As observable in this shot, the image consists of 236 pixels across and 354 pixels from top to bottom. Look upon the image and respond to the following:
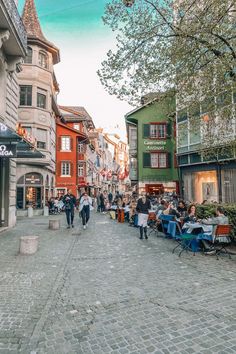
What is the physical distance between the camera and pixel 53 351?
347 centimetres

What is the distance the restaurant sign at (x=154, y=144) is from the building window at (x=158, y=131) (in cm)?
61

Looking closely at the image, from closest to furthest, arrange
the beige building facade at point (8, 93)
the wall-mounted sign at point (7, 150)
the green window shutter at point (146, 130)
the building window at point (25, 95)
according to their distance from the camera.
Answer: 1. the wall-mounted sign at point (7, 150)
2. the beige building facade at point (8, 93)
3. the building window at point (25, 95)
4. the green window shutter at point (146, 130)

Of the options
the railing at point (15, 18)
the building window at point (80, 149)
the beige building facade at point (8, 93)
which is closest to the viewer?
the beige building facade at point (8, 93)

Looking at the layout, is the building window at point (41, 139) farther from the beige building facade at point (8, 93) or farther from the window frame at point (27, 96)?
the beige building facade at point (8, 93)

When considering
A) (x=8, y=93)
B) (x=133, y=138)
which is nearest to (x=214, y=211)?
(x=8, y=93)

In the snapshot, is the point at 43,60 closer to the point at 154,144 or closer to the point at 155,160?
the point at 154,144

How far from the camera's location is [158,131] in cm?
3153

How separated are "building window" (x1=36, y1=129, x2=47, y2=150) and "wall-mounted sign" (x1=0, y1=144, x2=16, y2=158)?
16660 millimetres

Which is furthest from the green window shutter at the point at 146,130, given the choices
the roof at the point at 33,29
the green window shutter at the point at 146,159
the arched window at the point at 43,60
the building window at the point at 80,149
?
the building window at the point at 80,149

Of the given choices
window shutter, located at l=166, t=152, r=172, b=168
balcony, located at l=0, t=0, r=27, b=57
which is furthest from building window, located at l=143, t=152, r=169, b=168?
balcony, located at l=0, t=0, r=27, b=57

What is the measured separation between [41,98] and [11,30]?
50.4 ft

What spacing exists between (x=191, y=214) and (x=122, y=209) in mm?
9586

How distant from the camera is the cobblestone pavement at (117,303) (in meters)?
3.65

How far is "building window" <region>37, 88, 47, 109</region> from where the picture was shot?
26312 mm
